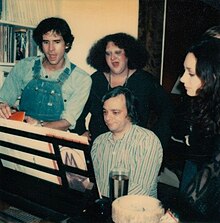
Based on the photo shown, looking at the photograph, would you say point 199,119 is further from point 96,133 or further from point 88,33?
point 88,33

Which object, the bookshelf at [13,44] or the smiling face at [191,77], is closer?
the smiling face at [191,77]

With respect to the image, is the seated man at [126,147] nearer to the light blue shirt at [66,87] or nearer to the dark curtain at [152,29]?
the light blue shirt at [66,87]

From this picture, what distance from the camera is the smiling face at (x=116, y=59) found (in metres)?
1.83

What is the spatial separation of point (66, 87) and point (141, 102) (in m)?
0.43

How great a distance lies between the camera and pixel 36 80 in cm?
180

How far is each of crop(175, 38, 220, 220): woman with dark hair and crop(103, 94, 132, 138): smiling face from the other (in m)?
0.33

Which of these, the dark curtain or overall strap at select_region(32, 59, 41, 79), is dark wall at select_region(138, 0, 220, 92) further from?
overall strap at select_region(32, 59, 41, 79)

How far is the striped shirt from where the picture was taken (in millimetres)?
1457

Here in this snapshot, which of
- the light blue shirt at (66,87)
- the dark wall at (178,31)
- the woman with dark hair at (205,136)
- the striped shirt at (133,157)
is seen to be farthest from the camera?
the dark wall at (178,31)

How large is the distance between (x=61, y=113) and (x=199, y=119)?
2.73 ft

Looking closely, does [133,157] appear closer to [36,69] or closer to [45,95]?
[45,95]

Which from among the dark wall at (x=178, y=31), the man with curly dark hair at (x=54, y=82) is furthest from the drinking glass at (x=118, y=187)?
the dark wall at (x=178, y=31)

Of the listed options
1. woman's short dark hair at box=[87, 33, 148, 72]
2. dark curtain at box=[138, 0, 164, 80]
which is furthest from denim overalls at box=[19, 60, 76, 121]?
dark curtain at box=[138, 0, 164, 80]

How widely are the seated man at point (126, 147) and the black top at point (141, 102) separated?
0.23 meters
